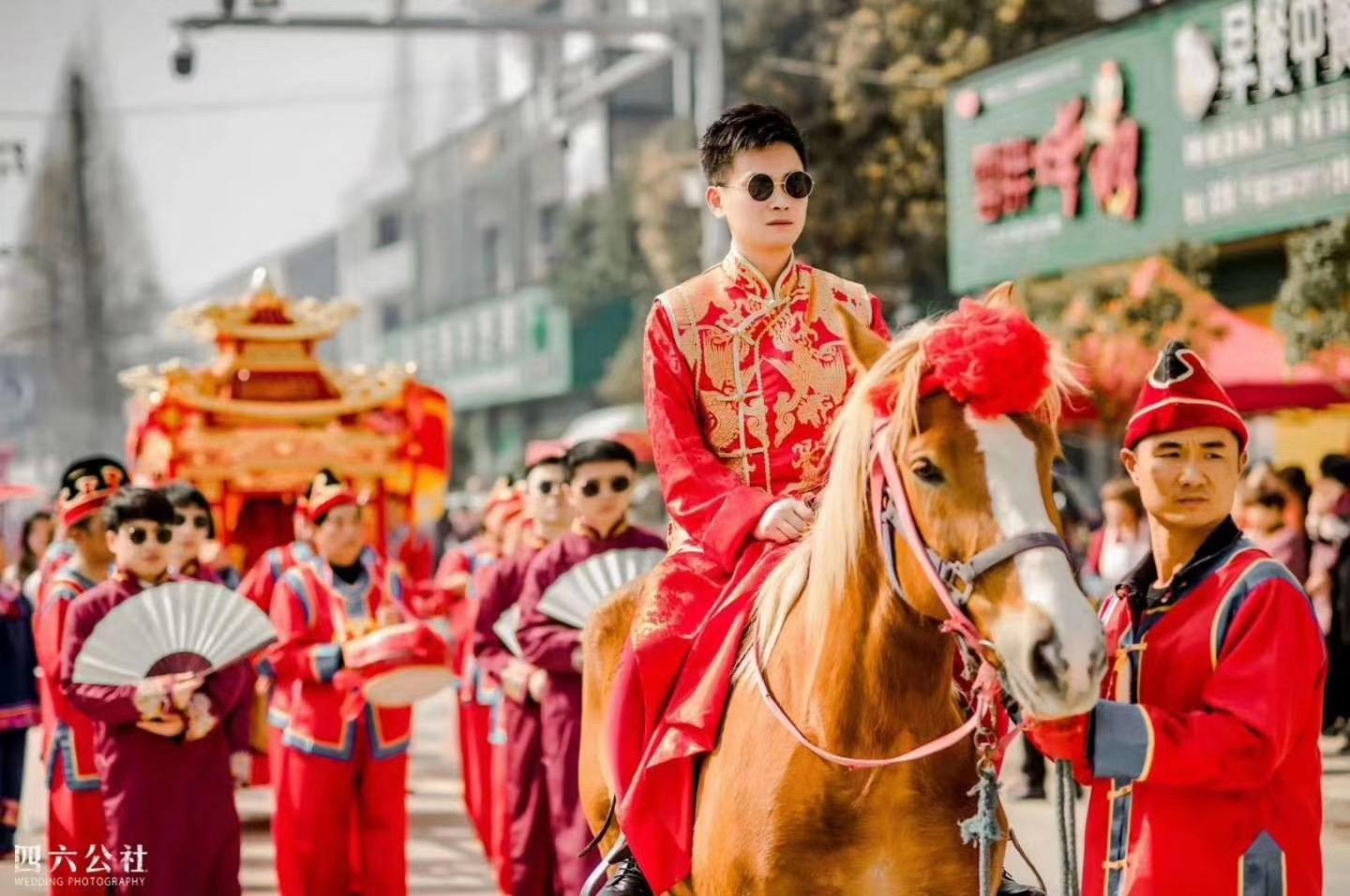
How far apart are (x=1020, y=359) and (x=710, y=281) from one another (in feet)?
4.72

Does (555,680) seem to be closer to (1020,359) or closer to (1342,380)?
(1020,359)

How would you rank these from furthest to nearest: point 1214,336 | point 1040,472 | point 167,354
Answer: point 167,354 < point 1214,336 < point 1040,472

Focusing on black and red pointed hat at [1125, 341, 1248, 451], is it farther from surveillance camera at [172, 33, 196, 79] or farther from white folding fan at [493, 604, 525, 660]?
surveillance camera at [172, 33, 196, 79]

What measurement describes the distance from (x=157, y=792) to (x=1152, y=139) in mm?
13594

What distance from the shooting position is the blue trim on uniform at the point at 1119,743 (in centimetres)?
358

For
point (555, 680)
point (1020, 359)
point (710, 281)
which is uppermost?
point (710, 281)

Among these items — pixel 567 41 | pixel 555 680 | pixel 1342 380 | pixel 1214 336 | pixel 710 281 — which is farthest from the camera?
pixel 567 41

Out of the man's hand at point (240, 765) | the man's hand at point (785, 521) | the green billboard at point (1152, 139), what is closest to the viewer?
the man's hand at point (785, 521)

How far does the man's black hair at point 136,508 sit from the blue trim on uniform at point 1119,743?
179 inches

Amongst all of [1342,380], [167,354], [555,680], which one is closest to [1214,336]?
[1342,380]

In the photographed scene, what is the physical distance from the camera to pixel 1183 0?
56.4 ft

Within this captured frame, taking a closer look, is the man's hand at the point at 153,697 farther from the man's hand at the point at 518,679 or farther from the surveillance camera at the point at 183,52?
the surveillance camera at the point at 183,52

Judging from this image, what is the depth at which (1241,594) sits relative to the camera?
149 inches

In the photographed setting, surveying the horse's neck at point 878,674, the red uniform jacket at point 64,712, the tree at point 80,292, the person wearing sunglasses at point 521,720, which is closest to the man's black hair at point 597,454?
the person wearing sunglasses at point 521,720
